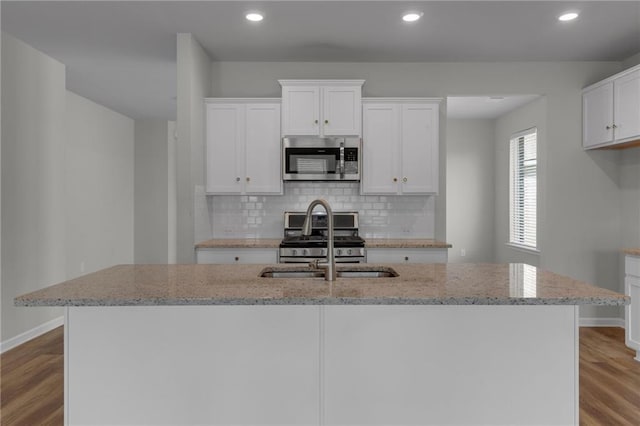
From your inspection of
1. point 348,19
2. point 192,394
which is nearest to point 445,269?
point 192,394

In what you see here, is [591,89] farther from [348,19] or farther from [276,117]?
[276,117]

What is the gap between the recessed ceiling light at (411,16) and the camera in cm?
349

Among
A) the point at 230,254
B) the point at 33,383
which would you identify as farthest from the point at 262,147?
the point at 33,383

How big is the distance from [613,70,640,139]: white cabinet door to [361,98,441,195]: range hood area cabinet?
5.22ft

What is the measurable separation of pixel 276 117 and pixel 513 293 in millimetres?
3236

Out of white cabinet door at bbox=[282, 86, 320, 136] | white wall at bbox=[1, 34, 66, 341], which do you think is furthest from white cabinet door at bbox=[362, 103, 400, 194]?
white wall at bbox=[1, 34, 66, 341]

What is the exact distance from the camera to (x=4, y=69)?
153 inches

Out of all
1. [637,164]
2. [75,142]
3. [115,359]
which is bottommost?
[115,359]

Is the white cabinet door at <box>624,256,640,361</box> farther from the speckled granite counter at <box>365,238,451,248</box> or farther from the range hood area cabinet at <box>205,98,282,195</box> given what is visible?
the range hood area cabinet at <box>205,98,282,195</box>

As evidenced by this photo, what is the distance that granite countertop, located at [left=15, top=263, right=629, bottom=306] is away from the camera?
1.65m

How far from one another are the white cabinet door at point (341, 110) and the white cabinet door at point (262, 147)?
489mm

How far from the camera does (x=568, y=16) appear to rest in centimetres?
354

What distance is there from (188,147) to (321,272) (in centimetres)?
221

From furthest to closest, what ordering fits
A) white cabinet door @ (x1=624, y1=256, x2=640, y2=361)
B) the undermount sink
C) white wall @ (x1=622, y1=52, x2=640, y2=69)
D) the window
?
the window < white wall @ (x1=622, y1=52, x2=640, y2=69) < white cabinet door @ (x1=624, y1=256, x2=640, y2=361) < the undermount sink
